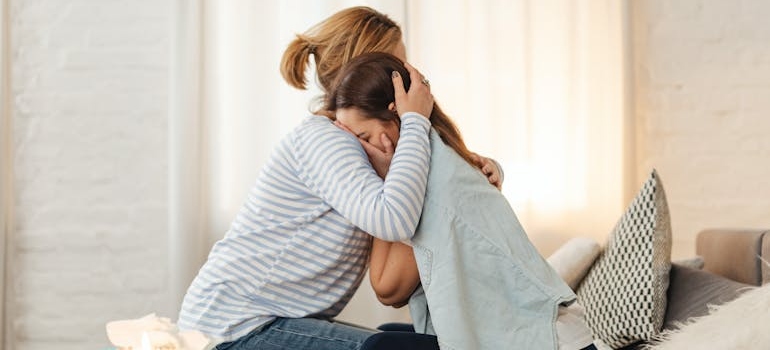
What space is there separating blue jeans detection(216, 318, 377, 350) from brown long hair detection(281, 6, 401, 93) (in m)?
0.48

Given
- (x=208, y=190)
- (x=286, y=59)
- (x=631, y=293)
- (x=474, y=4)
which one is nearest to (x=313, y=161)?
(x=286, y=59)

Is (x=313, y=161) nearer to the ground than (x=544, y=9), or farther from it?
nearer to the ground

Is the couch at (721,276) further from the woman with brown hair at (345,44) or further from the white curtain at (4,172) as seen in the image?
the white curtain at (4,172)

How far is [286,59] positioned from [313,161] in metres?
0.41

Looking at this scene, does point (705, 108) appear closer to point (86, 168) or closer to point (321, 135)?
point (86, 168)

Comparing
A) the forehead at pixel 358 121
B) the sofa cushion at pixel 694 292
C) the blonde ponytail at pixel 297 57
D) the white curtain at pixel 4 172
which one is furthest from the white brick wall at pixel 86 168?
the forehead at pixel 358 121

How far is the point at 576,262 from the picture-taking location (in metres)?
2.39

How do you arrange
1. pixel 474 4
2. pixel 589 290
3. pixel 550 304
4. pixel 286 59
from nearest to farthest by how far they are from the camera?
pixel 550 304, pixel 286 59, pixel 589 290, pixel 474 4

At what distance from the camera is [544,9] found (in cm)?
350

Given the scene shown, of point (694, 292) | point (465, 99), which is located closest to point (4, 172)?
point (465, 99)

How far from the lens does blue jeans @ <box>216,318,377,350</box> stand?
1.31 metres

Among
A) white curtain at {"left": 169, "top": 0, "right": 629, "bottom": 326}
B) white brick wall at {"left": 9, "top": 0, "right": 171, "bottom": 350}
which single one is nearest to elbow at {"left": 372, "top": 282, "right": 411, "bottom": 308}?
white curtain at {"left": 169, "top": 0, "right": 629, "bottom": 326}

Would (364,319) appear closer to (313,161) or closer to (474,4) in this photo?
(474,4)

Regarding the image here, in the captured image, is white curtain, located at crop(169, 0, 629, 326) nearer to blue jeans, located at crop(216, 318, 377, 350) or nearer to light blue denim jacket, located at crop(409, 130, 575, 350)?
blue jeans, located at crop(216, 318, 377, 350)
